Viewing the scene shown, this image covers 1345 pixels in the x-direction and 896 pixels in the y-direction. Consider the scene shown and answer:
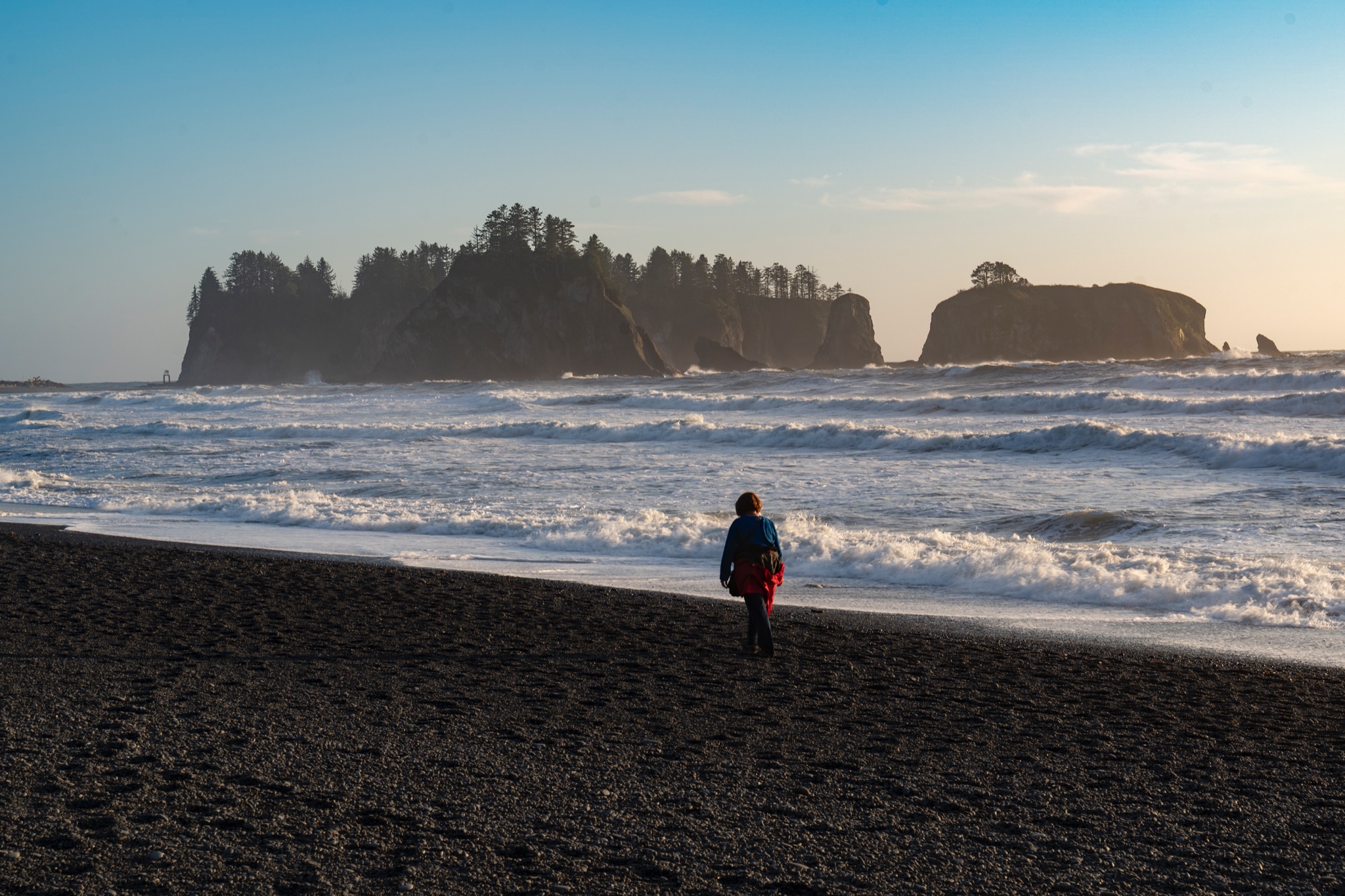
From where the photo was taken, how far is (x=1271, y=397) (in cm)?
3153

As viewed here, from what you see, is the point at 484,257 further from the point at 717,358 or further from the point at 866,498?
the point at 866,498

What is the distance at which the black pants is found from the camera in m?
7.13

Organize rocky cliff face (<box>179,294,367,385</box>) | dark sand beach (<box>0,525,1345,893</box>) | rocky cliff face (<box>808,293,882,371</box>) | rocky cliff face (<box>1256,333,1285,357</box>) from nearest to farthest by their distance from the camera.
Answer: dark sand beach (<box>0,525,1345,893</box>) < rocky cliff face (<box>1256,333,1285,357</box>) < rocky cliff face (<box>808,293,882,371</box>) < rocky cliff face (<box>179,294,367,385</box>)

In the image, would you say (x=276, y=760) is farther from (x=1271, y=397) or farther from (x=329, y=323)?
(x=329, y=323)

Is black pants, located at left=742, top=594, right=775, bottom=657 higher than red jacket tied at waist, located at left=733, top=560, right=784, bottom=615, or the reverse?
red jacket tied at waist, located at left=733, top=560, right=784, bottom=615

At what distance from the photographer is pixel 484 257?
358 ft

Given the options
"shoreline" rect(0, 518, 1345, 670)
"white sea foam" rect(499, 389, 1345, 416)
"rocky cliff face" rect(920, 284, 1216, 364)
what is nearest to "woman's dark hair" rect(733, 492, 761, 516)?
"shoreline" rect(0, 518, 1345, 670)

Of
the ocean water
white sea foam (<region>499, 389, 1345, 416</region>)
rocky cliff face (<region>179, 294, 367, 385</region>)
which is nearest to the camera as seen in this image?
the ocean water

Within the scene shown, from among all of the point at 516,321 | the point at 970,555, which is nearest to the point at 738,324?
the point at 516,321

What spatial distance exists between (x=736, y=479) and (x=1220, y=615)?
11.2 meters

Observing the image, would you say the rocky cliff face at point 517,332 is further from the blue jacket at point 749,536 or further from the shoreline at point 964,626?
the blue jacket at point 749,536

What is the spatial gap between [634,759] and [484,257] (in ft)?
357

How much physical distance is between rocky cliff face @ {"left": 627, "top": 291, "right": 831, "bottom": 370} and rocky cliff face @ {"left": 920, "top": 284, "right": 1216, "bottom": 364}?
106 ft

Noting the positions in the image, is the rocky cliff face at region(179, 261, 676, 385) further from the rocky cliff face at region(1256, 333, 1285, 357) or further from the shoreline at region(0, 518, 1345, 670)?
the shoreline at region(0, 518, 1345, 670)
